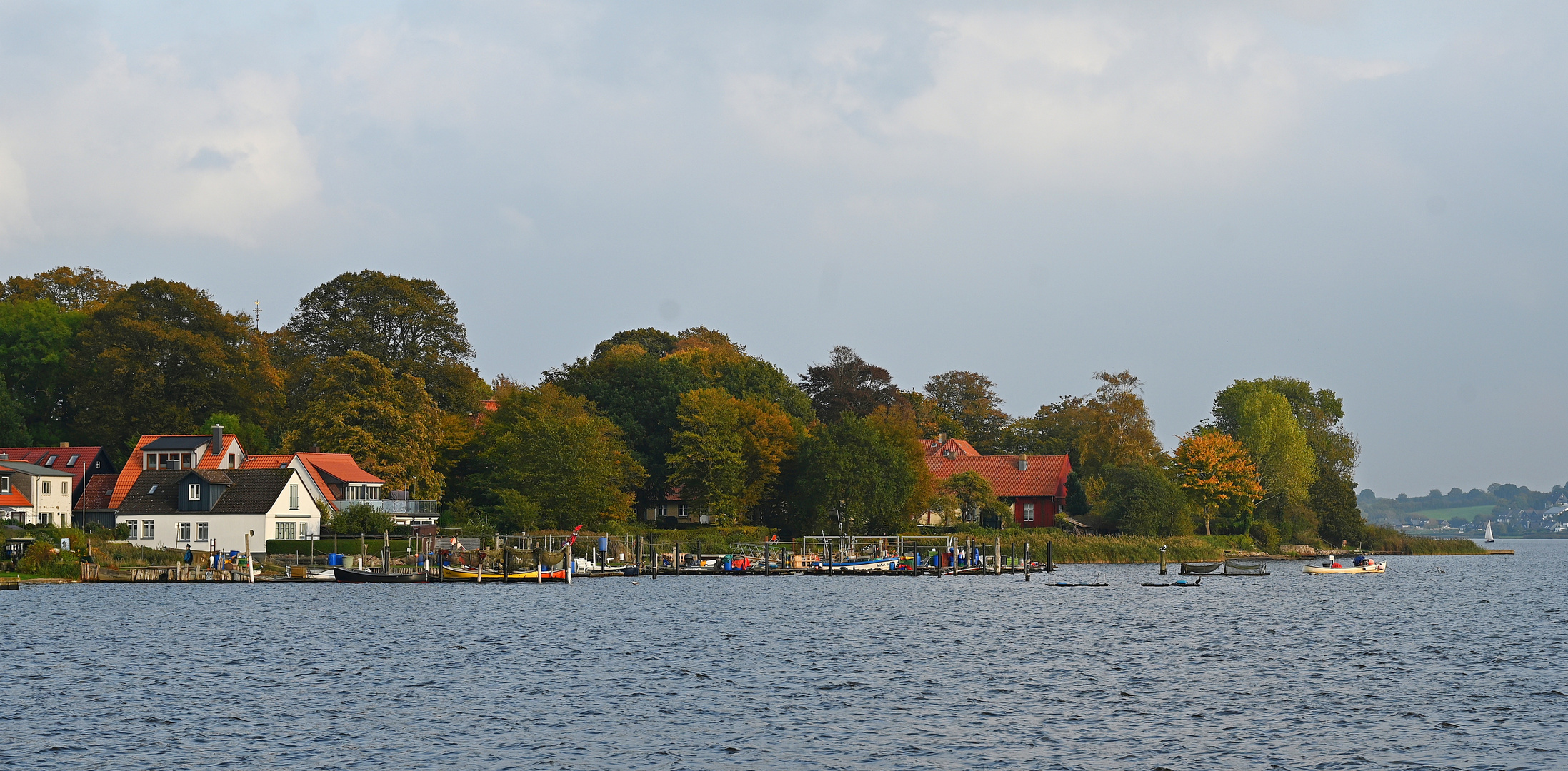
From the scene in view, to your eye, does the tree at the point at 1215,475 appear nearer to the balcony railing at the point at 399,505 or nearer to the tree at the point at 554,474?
the tree at the point at 554,474

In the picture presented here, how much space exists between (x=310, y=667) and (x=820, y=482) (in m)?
54.6

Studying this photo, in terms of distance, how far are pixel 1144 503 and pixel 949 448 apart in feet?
73.5

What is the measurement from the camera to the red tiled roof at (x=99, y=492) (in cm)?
7969

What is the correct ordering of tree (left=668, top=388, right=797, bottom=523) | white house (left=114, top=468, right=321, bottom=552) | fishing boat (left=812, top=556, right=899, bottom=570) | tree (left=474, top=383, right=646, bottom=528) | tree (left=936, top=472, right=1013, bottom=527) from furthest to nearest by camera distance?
tree (left=936, top=472, right=1013, bottom=527) → tree (left=668, top=388, right=797, bottom=523) → fishing boat (left=812, top=556, right=899, bottom=570) → tree (left=474, top=383, right=646, bottom=528) → white house (left=114, top=468, right=321, bottom=552)

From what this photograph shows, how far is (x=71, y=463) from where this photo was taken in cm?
8175

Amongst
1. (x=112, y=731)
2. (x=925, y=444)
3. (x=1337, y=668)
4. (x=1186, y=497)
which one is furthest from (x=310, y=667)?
(x=925, y=444)

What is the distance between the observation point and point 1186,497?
342ft

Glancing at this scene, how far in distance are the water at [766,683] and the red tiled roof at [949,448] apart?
181ft

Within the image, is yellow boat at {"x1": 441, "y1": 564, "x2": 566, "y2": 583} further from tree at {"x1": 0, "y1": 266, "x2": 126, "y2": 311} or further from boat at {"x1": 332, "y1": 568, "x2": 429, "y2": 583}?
tree at {"x1": 0, "y1": 266, "x2": 126, "y2": 311}

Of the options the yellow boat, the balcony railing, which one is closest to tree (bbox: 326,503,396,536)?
the balcony railing

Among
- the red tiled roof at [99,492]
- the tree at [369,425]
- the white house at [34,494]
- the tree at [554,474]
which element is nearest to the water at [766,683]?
the white house at [34,494]

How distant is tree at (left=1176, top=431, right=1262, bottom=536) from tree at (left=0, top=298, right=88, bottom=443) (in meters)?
77.1

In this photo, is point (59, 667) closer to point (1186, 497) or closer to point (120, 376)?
point (120, 376)

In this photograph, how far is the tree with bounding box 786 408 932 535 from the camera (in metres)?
88.4
